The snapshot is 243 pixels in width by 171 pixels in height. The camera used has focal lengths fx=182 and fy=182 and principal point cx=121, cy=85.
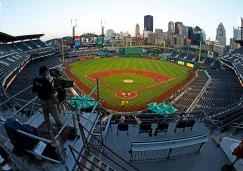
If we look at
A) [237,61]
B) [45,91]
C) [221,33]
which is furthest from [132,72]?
[221,33]

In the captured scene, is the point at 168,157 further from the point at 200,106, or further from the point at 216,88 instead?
the point at 216,88

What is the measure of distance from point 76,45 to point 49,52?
70.4ft

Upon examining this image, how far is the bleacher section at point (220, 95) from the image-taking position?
24031 mm

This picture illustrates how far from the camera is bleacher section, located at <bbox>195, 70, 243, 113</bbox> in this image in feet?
78.8

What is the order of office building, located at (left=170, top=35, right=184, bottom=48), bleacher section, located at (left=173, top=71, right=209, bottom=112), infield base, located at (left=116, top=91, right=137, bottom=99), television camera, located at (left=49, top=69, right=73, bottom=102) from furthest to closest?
office building, located at (left=170, top=35, right=184, bottom=48)
infield base, located at (left=116, top=91, right=137, bottom=99)
bleacher section, located at (left=173, top=71, right=209, bottom=112)
television camera, located at (left=49, top=69, right=73, bottom=102)

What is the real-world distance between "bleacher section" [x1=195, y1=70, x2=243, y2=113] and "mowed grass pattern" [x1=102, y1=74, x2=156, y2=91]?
41.5ft

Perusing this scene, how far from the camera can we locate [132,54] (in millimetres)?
83812

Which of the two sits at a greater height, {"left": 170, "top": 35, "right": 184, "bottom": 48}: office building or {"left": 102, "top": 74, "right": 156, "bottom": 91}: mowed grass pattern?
{"left": 170, "top": 35, "right": 184, "bottom": 48}: office building

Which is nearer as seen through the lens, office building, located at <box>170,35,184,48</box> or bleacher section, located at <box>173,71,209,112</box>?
bleacher section, located at <box>173,71,209,112</box>

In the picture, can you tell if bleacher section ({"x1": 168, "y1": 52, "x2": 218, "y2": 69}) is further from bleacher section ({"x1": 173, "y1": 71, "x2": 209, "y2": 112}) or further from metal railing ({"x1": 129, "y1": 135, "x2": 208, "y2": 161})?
metal railing ({"x1": 129, "y1": 135, "x2": 208, "y2": 161})

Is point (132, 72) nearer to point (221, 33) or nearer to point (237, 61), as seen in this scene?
point (237, 61)

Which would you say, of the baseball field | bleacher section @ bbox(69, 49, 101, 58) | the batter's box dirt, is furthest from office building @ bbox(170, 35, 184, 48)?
the batter's box dirt

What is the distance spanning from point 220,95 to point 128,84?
1782 centimetres

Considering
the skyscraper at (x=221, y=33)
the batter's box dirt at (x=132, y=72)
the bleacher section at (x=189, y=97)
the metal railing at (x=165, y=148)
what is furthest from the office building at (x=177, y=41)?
the metal railing at (x=165, y=148)
